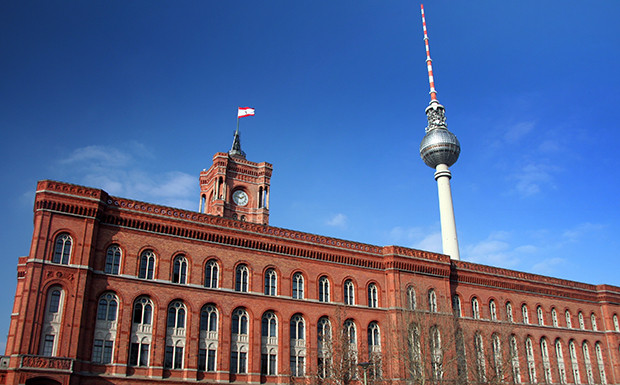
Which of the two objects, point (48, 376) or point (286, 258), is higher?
point (286, 258)

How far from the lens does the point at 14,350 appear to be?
34406 millimetres

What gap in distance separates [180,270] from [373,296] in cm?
1812

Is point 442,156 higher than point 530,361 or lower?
higher

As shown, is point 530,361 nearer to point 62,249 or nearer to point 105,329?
point 105,329

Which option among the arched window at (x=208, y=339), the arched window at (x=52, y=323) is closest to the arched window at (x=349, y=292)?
the arched window at (x=208, y=339)

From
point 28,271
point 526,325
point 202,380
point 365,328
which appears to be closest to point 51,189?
point 28,271

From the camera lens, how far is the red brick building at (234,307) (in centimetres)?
3706

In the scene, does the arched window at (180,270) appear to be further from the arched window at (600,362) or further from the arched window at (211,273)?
the arched window at (600,362)

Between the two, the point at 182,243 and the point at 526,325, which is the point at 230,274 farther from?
the point at 526,325

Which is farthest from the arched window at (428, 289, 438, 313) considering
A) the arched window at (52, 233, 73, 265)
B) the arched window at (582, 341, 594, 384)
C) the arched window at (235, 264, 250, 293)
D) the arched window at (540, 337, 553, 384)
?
the arched window at (52, 233, 73, 265)

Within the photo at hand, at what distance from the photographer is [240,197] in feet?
255

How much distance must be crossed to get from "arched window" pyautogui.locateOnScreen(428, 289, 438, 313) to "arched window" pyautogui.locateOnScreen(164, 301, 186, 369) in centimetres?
2372

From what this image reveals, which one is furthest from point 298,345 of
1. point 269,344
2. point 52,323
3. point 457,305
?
point 457,305

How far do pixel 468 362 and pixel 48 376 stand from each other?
35680 millimetres
